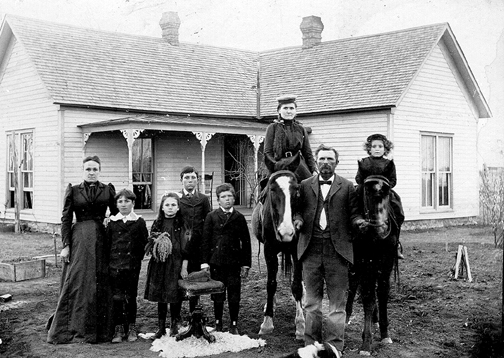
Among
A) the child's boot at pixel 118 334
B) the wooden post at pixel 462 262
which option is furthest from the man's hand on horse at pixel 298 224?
the wooden post at pixel 462 262

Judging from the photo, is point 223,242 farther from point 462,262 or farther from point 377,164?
point 462,262

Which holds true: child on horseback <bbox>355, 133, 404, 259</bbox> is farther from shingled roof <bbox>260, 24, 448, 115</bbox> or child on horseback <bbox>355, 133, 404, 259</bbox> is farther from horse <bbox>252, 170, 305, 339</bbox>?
shingled roof <bbox>260, 24, 448, 115</bbox>

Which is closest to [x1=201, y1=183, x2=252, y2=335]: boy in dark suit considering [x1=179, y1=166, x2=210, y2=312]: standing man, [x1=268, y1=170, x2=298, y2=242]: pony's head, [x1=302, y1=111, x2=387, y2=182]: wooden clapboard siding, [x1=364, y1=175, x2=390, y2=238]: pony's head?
[x1=179, y1=166, x2=210, y2=312]: standing man

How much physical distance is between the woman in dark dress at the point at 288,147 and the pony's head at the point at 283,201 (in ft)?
2.58

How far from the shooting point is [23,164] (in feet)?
58.0

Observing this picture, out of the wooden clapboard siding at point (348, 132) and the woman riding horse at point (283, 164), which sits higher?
the wooden clapboard siding at point (348, 132)

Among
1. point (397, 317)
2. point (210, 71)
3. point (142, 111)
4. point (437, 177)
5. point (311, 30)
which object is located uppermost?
point (311, 30)

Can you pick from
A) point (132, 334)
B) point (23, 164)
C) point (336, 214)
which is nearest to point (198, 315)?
point (132, 334)

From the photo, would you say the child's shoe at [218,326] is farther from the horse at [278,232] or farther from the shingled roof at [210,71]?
the shingled roof at [210,71]

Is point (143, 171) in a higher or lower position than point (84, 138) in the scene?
lower

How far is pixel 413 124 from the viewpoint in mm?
17438

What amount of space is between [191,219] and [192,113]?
12524 mm

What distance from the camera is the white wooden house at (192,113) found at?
16.6 m

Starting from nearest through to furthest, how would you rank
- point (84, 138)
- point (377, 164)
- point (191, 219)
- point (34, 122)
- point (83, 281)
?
point (377, 164), point (83, 281), point (191, 219), point (84, 138), point (34, 122)
